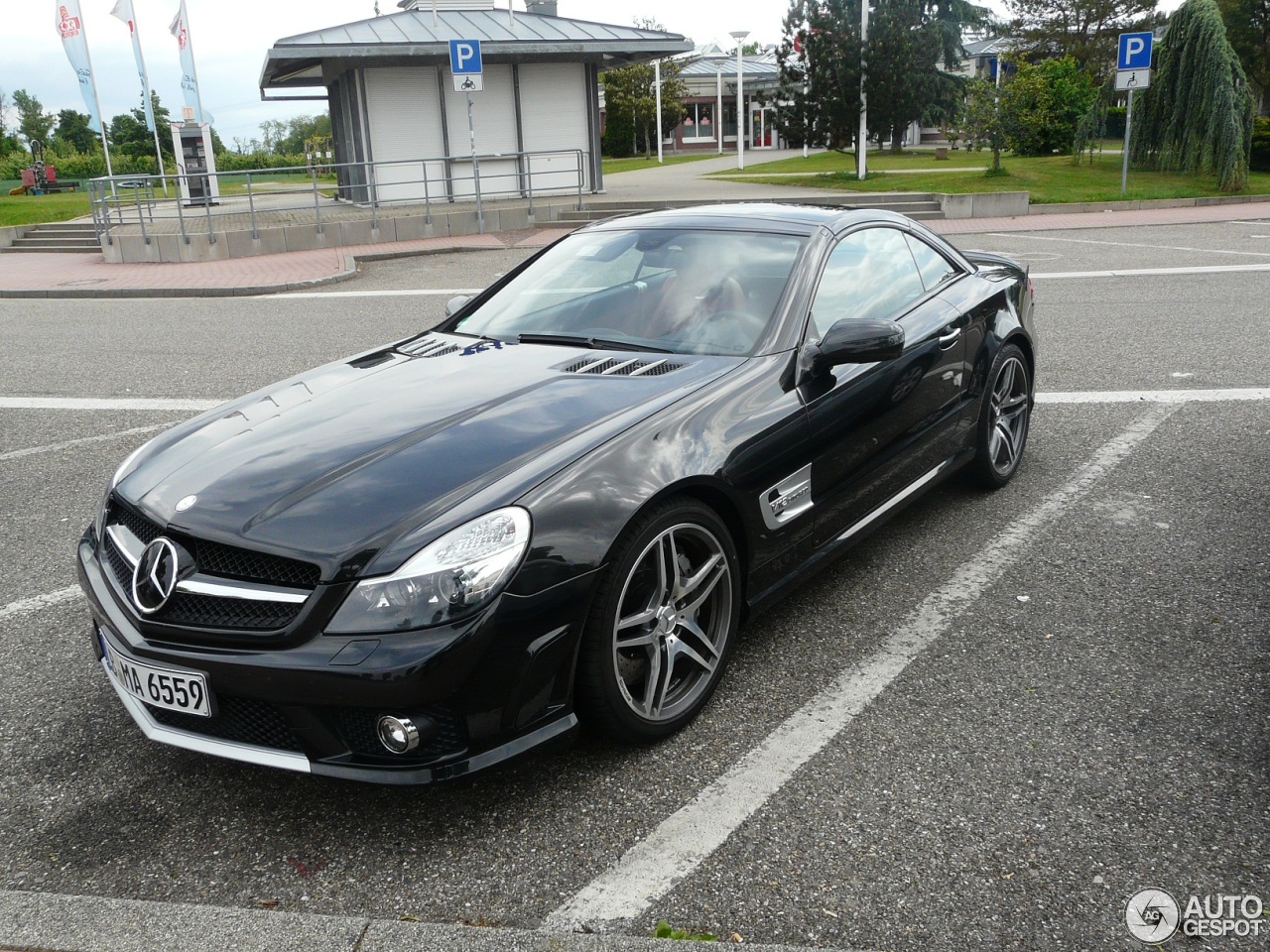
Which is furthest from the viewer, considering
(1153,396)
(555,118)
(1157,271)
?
(555,118)

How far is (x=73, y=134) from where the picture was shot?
68.4 metres

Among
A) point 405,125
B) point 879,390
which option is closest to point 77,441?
point 879,390

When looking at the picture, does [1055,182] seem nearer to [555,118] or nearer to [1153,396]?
[555,118]

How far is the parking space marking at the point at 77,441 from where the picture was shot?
632 centimetres

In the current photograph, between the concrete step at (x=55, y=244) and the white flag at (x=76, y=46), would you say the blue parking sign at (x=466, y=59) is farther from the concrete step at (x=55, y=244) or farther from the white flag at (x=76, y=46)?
the white flag at (x=76, y=46)

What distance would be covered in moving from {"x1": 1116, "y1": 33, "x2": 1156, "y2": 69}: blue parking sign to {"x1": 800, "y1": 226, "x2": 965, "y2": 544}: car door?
17.4m

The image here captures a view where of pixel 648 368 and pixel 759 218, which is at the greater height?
pixel 759 218

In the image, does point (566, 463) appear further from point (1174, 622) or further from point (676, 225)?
point (1174, 622)

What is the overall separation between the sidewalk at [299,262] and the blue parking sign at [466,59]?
2.75 m

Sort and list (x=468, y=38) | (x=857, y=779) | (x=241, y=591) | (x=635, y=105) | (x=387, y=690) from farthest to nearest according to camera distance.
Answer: (x=635, y=105), (x=468, y=38), (x=857, y=779), (x=241, y=591), (x=387, y=690)

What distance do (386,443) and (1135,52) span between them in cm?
2011

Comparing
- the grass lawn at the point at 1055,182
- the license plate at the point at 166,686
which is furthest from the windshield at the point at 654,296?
the grass lawn at the point at 1055,182

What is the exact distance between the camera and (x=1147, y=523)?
464cm

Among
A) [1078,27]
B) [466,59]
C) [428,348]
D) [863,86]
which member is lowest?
[428,348]
